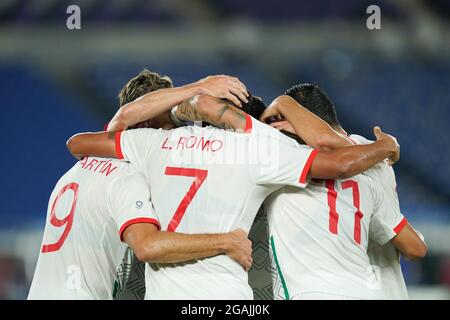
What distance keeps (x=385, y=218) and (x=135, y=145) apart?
856 millimetres

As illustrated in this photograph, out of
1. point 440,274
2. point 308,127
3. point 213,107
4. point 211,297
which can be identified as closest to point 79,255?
point 211,297

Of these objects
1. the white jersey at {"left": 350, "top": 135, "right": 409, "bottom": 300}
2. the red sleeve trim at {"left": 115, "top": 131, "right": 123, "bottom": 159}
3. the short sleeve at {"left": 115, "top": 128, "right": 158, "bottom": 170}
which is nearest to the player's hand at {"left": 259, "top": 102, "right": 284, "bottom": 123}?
the white jersey at {"left": 350, "top": 135, "right": 409, "bottom": 300}

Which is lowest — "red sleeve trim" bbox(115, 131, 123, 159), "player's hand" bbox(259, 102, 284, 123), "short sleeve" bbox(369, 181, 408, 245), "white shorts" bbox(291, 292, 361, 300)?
"white shorts" bbox(291, 292, 361, 300)

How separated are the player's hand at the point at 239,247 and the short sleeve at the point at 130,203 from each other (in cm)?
23

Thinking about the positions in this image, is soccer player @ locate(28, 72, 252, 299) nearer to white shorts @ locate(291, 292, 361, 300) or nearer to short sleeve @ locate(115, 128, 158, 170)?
short sleeve @ locate(115, 128, 158, 170)

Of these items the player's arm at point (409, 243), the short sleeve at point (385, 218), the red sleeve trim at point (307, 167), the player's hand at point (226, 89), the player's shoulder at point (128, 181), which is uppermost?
the player's hand at point (226, 89)

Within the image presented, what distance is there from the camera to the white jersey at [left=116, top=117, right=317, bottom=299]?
6.52ft

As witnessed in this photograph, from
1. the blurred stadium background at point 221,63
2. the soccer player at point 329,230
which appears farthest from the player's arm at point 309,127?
the blurred stadium background at point 221,63

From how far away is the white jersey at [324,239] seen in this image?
203 cm

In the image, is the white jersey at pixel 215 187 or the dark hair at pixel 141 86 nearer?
the white jersey at pixel 215 187

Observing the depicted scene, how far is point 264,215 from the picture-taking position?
7.59ft

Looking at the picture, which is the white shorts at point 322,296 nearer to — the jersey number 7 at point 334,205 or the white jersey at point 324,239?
the white jersey at point 324,239

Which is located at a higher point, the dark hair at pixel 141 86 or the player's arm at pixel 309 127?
the dark hair at pixel 141 86

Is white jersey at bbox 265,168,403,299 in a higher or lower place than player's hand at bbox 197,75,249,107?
lower
